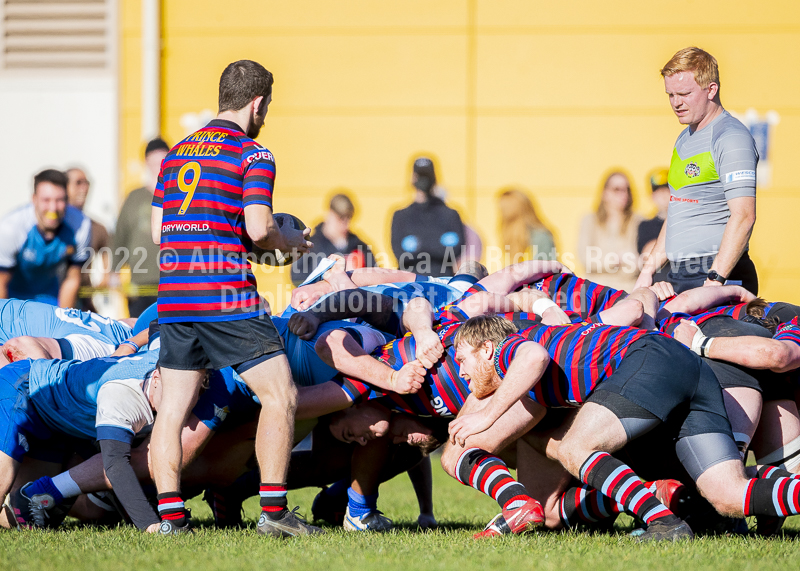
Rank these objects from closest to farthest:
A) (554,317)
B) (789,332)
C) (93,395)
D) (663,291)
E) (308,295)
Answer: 1. (789,332)
2. (93,395)
3. (554,317)
4. (663,291)
5. (308,295)

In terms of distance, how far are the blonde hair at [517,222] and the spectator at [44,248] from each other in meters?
3.69

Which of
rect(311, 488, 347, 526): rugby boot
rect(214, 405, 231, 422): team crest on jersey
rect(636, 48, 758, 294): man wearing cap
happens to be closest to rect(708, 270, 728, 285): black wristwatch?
rect(636, 48, 758, 294): man wearing cap

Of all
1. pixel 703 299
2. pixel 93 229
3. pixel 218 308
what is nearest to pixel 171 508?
pixel 218 308

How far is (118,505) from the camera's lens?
4363 millimetres

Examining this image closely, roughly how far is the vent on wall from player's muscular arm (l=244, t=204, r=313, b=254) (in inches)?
256

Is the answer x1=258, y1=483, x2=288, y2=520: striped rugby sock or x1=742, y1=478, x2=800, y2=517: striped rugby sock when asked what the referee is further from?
x1=742, y1=478, x2=800, y2=517: striped rugby sock

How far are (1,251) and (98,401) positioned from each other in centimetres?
350

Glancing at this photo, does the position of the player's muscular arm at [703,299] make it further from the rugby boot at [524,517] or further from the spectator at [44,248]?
the spectator at [44,248]

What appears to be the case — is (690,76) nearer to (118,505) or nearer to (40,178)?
(118,505)

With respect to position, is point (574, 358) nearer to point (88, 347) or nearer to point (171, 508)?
point (171, 508)

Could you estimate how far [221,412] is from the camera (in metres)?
4.21

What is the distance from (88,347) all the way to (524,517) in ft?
9.13

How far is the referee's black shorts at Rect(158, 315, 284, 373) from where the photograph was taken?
3.81 meters

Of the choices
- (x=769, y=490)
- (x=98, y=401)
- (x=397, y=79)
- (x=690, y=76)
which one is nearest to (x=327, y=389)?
(x=98, y=401)
